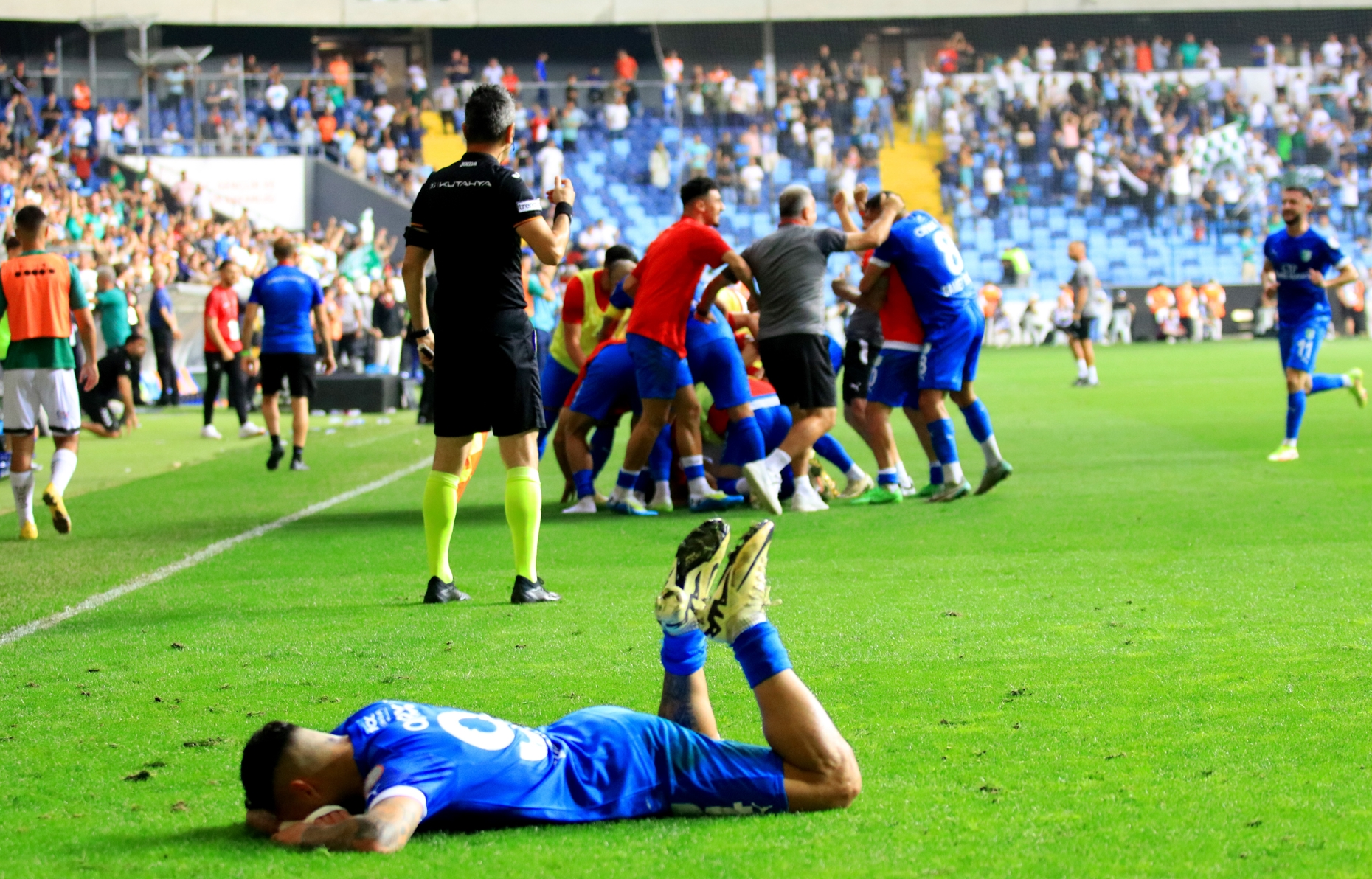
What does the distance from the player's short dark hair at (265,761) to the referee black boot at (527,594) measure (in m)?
3.24

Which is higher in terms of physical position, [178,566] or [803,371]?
[803,371]

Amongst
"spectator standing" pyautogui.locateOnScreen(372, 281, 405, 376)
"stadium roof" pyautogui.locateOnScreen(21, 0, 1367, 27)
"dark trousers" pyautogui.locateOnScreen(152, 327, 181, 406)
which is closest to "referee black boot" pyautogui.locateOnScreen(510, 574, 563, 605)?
"dark trousers" pyautogui.locateOnScreen(152, 327, 181, 406)

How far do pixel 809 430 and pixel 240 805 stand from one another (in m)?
6.43

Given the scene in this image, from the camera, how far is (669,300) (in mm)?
9695

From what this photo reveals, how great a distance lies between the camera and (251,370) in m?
20.7

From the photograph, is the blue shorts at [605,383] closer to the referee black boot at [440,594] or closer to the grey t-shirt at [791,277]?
the grey t-shirt at [791,277]

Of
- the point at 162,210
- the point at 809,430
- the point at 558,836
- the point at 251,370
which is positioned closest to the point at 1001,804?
the point at 558,836

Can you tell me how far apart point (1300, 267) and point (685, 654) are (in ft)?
32.0

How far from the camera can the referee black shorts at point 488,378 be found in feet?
21.7

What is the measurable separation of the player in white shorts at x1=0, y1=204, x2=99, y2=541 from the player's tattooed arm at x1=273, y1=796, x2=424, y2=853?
663 centimetres

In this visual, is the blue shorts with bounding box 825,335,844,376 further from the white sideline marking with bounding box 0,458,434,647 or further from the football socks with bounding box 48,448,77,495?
the football socks with bounding box 48,448,77,495

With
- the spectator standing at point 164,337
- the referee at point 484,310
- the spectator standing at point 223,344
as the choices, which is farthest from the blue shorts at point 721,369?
the spectator standing at point 164,337

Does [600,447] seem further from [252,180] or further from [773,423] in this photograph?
[252,180]

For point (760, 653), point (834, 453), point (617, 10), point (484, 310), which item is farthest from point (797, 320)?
point (617, 10)
